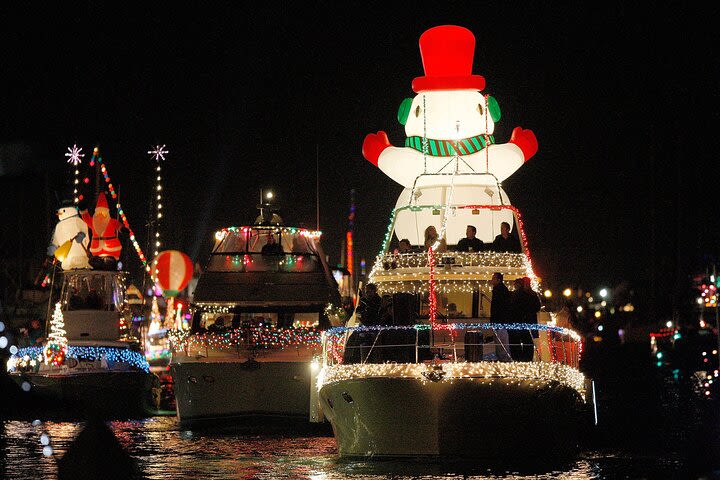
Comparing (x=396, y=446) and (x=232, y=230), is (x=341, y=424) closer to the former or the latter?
(x=396, y=446)

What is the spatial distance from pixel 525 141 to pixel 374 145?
9.64 feet

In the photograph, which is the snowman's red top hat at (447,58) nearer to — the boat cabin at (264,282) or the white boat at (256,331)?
the boat cabin at (264,282)

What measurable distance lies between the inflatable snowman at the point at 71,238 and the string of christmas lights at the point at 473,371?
1484 centimetres

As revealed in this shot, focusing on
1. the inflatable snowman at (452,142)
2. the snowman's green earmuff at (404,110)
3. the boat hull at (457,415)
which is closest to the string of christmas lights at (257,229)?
the inflatable snowman at (452,142)

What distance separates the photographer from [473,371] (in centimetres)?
1683

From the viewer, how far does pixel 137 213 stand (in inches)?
1933

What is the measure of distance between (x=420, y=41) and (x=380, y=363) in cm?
994

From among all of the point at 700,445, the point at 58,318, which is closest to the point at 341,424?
the point at 700,445

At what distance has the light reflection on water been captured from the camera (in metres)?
16.9

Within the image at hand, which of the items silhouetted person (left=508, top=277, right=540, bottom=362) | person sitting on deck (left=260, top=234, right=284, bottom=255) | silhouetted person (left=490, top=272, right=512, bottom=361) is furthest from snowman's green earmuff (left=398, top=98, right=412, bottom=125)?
silhouetted person (left=508, top=277, right=540, bottom=362)

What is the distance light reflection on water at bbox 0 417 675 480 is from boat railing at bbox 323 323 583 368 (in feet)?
4.76

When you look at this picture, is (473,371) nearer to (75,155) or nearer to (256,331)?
(256,331)

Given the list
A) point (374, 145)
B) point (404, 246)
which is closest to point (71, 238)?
point (374, 145)

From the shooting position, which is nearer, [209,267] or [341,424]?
[341,424]
